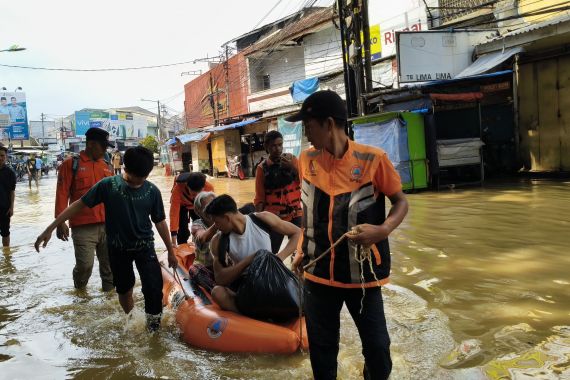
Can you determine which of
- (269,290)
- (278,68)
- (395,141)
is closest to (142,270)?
(269,290)

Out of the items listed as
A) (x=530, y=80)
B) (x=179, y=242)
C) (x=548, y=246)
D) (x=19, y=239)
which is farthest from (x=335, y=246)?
(x=530, y=80)

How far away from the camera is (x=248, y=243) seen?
386 centimetres

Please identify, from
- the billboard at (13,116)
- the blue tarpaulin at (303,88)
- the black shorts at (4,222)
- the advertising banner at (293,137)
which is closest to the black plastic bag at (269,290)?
the black shorts at (4,222)

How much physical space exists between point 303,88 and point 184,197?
15.1 meters

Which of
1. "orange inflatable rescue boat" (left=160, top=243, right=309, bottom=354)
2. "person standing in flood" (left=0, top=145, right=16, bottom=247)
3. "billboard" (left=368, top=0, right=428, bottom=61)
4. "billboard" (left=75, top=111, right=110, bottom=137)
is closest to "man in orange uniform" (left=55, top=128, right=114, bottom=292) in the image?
"orange inflatable rescue boat" (left=160, top=243, right=309, bottom=354)

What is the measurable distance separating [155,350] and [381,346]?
2321 millimetres

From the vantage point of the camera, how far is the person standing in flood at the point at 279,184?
4988 mm

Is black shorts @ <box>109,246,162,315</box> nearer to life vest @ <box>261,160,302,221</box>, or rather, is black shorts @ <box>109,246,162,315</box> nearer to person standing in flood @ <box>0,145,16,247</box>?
life vest @ <box>261,160,302,221</box>

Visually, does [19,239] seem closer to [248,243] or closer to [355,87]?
[248,243]

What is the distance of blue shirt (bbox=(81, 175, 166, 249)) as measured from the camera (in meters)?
3.97

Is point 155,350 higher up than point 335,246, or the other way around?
point 335,246

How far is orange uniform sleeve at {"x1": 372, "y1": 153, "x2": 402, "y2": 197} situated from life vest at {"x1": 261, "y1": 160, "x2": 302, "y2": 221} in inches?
108

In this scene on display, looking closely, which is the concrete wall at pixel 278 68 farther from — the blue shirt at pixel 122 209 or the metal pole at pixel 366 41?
the blue shirt at pixel 122 209

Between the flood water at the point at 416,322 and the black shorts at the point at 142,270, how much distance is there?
0.43 m
